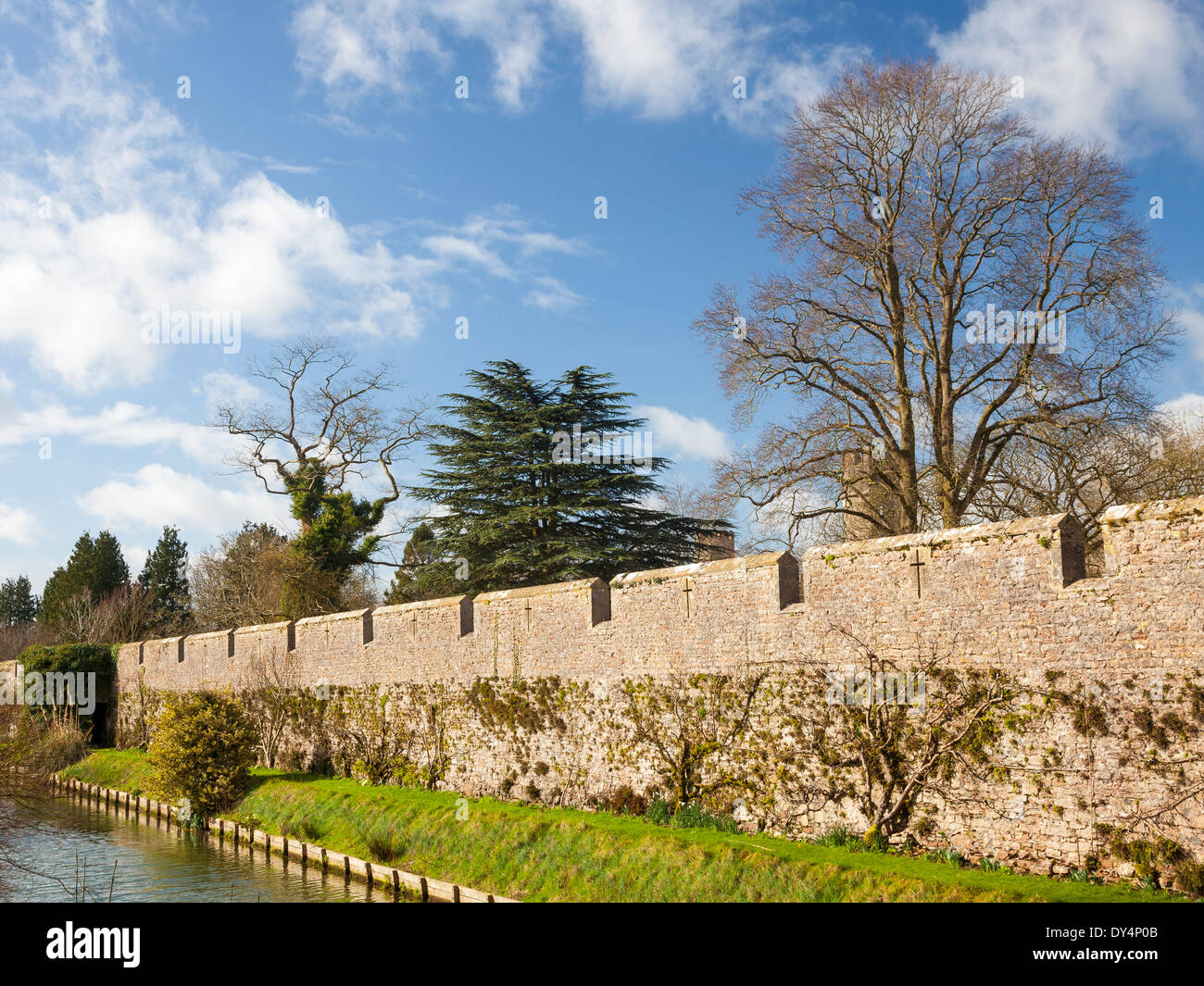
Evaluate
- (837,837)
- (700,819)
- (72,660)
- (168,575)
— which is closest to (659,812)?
(700,819)

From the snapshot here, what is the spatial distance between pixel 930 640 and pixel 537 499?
57.1 ft

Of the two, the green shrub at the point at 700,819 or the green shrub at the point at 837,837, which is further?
the green shrub at the point at 700,819

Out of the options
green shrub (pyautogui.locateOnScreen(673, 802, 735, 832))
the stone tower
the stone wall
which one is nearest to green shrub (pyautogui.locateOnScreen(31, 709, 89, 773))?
the stone wall

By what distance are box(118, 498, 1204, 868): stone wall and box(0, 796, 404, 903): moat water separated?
2.92 metres

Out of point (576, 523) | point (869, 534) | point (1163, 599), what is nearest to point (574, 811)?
point (1163, 599)

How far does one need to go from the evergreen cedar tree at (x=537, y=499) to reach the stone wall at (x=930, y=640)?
874 cm

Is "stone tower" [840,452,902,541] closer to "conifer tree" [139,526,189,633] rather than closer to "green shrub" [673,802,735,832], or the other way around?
"green shrub" [673,802,735,832]

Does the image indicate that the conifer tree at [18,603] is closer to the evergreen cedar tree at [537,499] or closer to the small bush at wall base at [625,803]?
the evergreen cedar tree at [537,499]

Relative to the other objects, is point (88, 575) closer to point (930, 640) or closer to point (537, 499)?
point (537, 499)

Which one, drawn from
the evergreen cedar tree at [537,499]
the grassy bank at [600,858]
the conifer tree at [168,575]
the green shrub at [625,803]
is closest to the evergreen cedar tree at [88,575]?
the conifer tree at [168,575]

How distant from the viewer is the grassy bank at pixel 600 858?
852cm

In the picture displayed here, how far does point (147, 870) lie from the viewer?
1589cm

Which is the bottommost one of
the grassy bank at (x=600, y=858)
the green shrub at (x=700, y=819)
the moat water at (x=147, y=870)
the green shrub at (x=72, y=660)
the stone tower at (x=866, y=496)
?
the moat water at (x=147, y=870)

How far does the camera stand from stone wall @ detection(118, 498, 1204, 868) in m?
8.09
